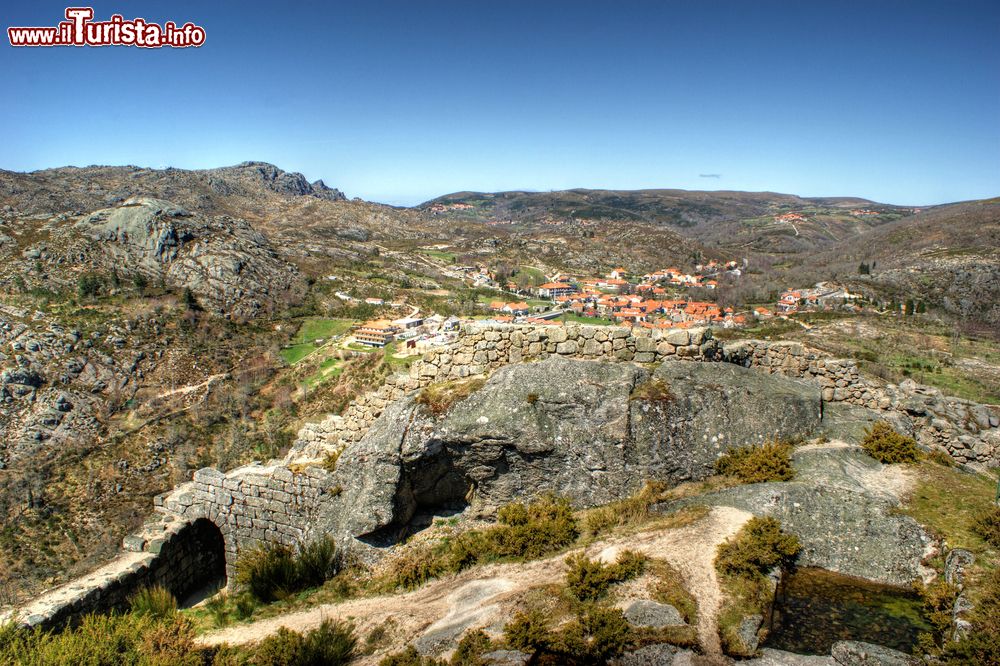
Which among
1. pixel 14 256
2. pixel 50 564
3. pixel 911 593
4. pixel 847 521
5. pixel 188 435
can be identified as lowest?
pixel 50 564

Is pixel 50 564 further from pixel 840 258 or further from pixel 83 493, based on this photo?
pixel 840 258

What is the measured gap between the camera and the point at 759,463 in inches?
389

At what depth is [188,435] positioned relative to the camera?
147ft

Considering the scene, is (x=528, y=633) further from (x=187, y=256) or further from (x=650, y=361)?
(x=187, y=256)

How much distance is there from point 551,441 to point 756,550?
411cm

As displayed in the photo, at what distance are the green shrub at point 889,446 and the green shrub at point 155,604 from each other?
46.9 feet

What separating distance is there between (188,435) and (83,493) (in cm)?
900

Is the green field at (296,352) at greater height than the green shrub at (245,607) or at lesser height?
lesser

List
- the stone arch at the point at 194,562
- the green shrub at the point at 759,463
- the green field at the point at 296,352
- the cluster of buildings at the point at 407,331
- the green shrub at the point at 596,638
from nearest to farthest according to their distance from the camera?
1. the green shrub at the point at 596,638
2. the green shrub at the point at 759,463
3. the stone arch at the point at 194,562
4. the green field at the point at 296,352
5. the cluster of buildings at the point at 407,331

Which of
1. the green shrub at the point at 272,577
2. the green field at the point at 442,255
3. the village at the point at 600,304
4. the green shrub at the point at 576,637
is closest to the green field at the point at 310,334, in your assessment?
the village at the point at 600,304

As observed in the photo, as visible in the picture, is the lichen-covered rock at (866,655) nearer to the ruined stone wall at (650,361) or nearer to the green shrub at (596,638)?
the green shrub at (596,638)

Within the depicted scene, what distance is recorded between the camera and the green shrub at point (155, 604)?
28.9ft

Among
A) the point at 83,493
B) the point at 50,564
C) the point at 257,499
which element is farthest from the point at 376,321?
the point at 257,499

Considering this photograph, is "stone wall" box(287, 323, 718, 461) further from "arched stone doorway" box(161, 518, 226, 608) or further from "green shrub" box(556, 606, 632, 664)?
"green shrub" box(556, 606, 632, 664)
